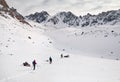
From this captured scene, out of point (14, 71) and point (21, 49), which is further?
point (21, 49)

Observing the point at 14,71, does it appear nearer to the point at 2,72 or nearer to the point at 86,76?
the point at 2,72

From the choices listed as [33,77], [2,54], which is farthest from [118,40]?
[33,77]

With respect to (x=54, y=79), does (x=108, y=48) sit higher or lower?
higher

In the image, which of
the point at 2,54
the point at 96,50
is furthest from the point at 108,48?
the point at 2,54

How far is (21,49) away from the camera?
1478 inches

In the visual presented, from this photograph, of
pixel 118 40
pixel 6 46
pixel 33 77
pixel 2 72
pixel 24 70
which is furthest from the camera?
pixel 118 40

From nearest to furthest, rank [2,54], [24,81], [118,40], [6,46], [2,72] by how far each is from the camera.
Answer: [24,81] < [2,72] < [2,54] < [6,46] < [118,40]

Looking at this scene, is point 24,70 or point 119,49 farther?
point 119,49

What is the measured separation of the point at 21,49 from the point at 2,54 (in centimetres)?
641

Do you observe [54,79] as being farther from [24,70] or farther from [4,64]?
[4,64]

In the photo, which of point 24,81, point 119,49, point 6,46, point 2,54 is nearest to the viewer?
point 24,81

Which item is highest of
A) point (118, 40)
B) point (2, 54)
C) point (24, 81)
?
point (118, 40)

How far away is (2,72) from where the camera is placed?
78.4 ft

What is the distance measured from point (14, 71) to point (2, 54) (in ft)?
25.0
